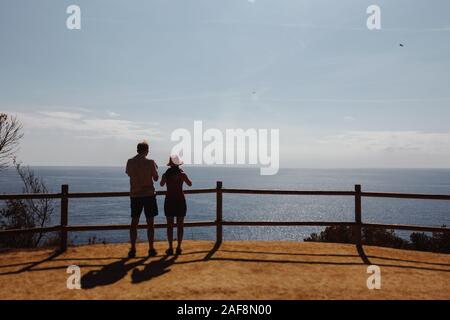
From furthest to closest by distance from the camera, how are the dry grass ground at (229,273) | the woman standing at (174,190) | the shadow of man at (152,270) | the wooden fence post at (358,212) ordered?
the wooden fence post at (358,212)
the woman standing at (174,190)
the shadow of man at (152,270)
the dry grass ground at (229,273)

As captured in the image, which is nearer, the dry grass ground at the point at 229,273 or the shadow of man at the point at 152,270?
the dry grass ground at the point at 229,273

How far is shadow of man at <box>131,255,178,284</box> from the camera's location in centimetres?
587

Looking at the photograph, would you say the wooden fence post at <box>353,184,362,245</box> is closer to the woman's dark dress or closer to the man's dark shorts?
the woman's dark dress

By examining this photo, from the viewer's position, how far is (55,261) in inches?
284

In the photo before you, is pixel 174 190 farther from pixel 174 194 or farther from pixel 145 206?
pixel 145 206

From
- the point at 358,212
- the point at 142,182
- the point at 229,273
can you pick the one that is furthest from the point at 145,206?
the point at 358,212

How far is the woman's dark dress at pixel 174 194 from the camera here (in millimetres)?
7336

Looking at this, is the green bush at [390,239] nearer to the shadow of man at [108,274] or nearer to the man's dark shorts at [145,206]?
the man's dark shorts at [145,206]

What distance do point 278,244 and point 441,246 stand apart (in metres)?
10.6

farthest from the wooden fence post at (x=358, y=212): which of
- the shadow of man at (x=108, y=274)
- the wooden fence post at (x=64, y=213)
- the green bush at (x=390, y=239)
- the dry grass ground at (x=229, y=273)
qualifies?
the green bush at (x=390, y=239)

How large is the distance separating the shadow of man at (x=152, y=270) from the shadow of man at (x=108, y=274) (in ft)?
0.73

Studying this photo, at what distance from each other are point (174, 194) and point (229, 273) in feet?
6.81
